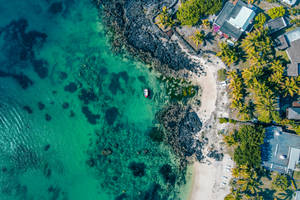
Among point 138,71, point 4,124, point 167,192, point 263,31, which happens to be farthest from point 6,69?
point 263,31

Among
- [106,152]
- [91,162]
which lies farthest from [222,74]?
[91,162]

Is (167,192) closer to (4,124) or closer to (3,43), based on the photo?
(4,124)

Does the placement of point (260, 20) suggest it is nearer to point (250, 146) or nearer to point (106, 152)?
point (250, 146)

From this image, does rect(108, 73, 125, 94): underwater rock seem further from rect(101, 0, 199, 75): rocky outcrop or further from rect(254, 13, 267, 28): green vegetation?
rect(254, 13, 267, 28): green vegetation

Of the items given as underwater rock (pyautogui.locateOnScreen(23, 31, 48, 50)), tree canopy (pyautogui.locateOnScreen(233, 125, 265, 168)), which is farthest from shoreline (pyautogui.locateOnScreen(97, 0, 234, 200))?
underwater rock (pyautogui.locateOnScreen(23, 31, 48, 50))

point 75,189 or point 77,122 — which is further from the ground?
point 77,122

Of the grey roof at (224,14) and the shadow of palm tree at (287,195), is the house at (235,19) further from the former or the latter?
the shadow of palm tree at (287,195)

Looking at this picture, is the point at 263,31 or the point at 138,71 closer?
the point at 263,31
